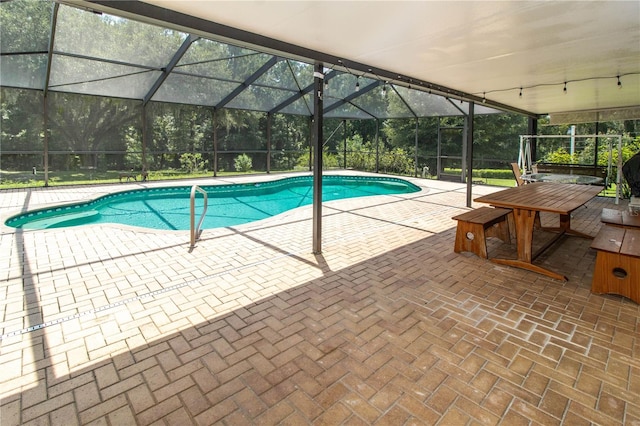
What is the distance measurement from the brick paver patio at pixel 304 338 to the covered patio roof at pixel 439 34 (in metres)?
2.25

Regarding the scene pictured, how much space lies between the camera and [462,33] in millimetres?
3281

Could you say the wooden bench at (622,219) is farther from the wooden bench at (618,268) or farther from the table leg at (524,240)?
the table leg at (524,240)

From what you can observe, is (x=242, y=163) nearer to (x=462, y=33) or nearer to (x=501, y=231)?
(x=501, y=231)

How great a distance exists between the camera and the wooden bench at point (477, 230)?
13.6 feet

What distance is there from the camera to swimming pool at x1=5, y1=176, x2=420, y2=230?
22.7ft

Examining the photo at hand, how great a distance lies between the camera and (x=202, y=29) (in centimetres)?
288

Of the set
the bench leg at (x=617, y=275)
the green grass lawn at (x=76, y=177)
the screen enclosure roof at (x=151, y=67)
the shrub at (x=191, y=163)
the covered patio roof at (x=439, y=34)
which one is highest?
the screen enclosure roof at (x=151, y=67)

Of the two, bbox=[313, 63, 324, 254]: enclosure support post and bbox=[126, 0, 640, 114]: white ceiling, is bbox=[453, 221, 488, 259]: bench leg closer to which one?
bbox=[313, 63, 324, 254]: enclosure support post

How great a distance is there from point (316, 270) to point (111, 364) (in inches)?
79.4

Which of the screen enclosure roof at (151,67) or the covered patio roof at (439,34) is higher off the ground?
the screen enclosure roof at (151,67)

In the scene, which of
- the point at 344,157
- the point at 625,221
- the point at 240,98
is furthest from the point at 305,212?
the point at 344,157

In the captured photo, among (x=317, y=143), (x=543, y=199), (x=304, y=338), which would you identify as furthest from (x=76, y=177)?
(x=543, y=199)

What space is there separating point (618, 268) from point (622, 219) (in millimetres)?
1463

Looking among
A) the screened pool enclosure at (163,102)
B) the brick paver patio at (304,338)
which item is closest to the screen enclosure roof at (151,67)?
the screened pool enclosure at (163,102)
